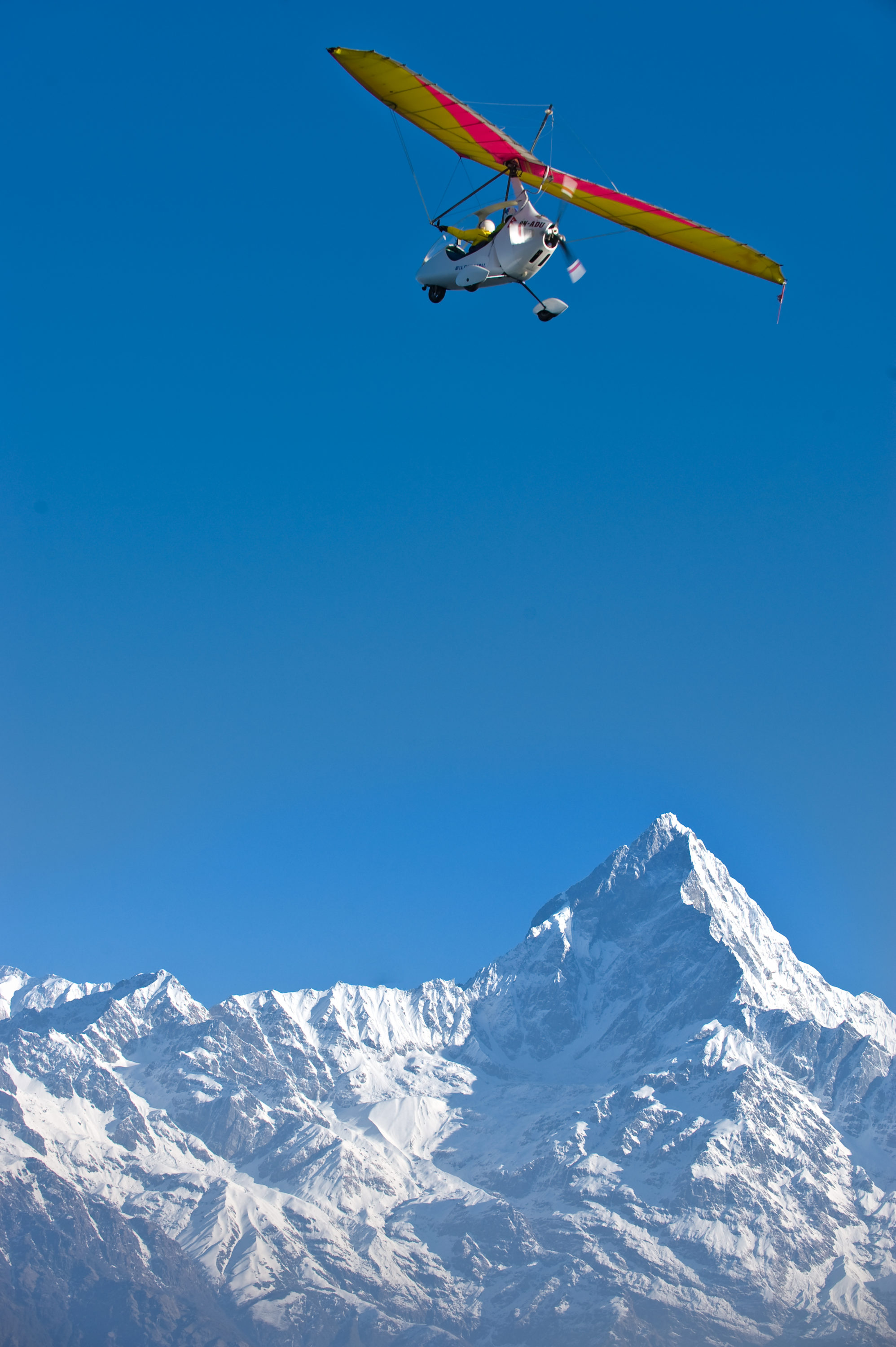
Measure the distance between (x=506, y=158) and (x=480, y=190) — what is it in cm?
152

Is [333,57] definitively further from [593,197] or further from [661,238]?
[661,238]

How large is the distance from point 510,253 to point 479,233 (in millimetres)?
1786

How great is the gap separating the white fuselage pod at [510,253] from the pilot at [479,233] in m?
0.16

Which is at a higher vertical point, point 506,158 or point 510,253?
point 506,158

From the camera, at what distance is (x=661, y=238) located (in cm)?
5378

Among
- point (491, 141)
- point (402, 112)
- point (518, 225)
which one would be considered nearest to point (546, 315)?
point (518, 225)

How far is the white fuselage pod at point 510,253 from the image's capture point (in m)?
45.5

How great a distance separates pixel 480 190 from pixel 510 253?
3.91 meters

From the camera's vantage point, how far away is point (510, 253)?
4547 cm

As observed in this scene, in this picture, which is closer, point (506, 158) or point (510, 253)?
point (510, 253)

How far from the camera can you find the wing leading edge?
47.0 metres

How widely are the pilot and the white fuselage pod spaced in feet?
0.51

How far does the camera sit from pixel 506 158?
48.0 m

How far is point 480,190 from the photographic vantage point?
4784 cm
